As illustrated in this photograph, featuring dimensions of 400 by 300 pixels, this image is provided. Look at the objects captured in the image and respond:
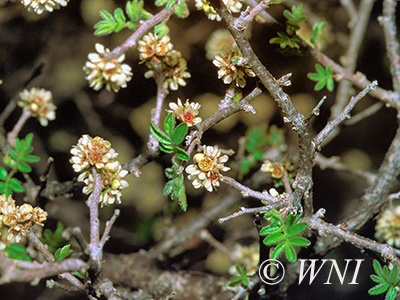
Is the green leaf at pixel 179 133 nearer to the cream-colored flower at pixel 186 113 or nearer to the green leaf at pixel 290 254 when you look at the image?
the cream-colored flower at pixel 186 113

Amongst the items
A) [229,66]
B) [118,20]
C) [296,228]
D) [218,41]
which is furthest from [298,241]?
[218,41]

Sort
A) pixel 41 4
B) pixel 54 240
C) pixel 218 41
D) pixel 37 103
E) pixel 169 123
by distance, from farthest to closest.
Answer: pixel 218 41, pixel 37 103, pixel 54 240, pixel 41 4, pixel 169 123

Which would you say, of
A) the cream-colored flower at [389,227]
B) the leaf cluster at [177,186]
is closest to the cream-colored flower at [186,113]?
the leaf cluster at [177,186]

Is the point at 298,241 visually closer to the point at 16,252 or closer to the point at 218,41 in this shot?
the point at 16,252

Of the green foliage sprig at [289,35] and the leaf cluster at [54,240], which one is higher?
→ the green foliage sprig at [289,35]

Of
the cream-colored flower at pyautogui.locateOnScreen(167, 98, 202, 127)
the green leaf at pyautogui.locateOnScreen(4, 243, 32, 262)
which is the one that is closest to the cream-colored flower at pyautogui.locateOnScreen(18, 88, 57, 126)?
the green leaf at pyautogui.locateOnScreen(4, 243, 32, 262)

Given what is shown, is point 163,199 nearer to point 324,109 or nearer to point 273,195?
point 324,109
